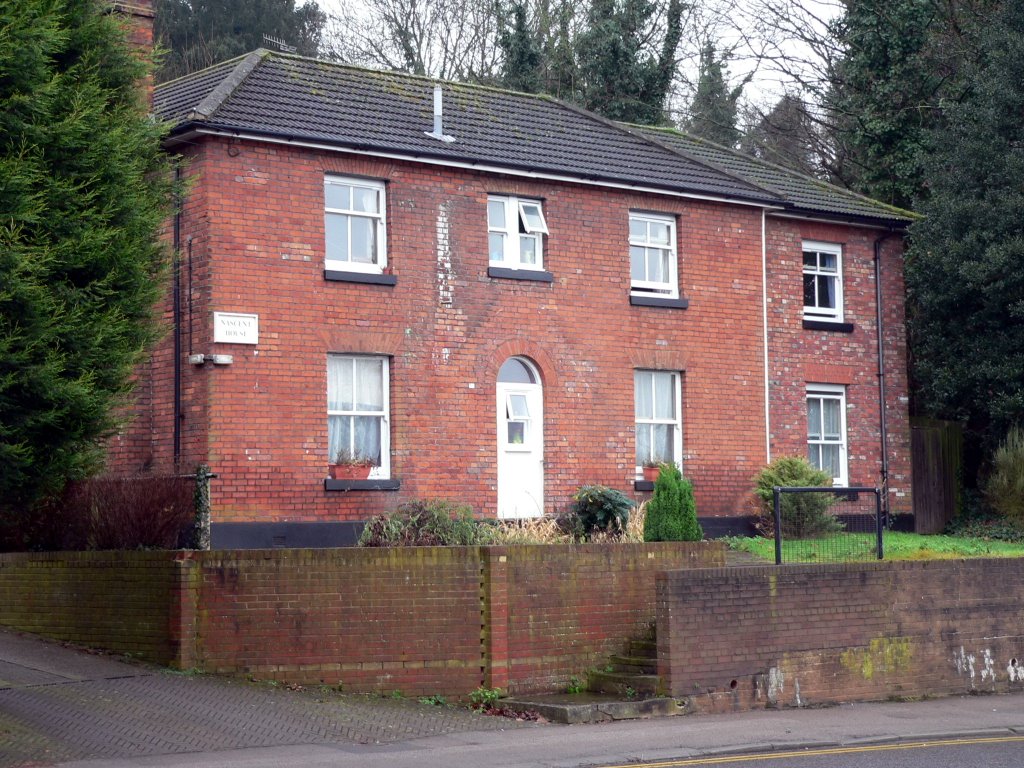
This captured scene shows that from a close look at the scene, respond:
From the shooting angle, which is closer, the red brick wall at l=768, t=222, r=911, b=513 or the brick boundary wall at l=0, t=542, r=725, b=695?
the brick boundary wall at l=0, t=542, r=725, b=695

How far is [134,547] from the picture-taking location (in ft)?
55.0

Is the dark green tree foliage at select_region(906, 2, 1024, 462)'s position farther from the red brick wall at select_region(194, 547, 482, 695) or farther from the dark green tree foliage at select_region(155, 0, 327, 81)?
the dark green tree foliage at select_region(155, 0, 327, 81)

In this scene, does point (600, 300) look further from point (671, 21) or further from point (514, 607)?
point (671, 21)

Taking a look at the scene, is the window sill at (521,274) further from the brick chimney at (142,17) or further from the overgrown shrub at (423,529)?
the overgrown shrub at (423,529)

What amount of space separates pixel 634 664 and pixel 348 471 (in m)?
6.39

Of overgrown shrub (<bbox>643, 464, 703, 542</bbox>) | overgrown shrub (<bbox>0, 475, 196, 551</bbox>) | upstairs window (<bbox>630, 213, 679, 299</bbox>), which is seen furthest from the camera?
upstairs window (<bbox>630, 213, 679, 299</bbox>)

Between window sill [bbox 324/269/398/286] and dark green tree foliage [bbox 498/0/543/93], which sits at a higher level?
dark green tree foliage [bbox 498/0/543/93]

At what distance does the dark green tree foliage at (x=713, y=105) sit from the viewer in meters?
39.8

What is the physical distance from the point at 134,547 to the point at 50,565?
3.28ft

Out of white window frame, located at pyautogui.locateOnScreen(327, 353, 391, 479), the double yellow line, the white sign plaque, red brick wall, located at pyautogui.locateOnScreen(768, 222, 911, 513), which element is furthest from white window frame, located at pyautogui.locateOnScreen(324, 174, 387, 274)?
the double yellow line

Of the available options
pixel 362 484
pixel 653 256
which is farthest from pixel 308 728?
pixel 653 256

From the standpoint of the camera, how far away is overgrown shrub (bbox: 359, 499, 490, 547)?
1523 cm

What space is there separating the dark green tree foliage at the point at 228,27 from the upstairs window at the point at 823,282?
21.2 metres

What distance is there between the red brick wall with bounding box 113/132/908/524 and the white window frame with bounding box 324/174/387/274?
7.5 inches
